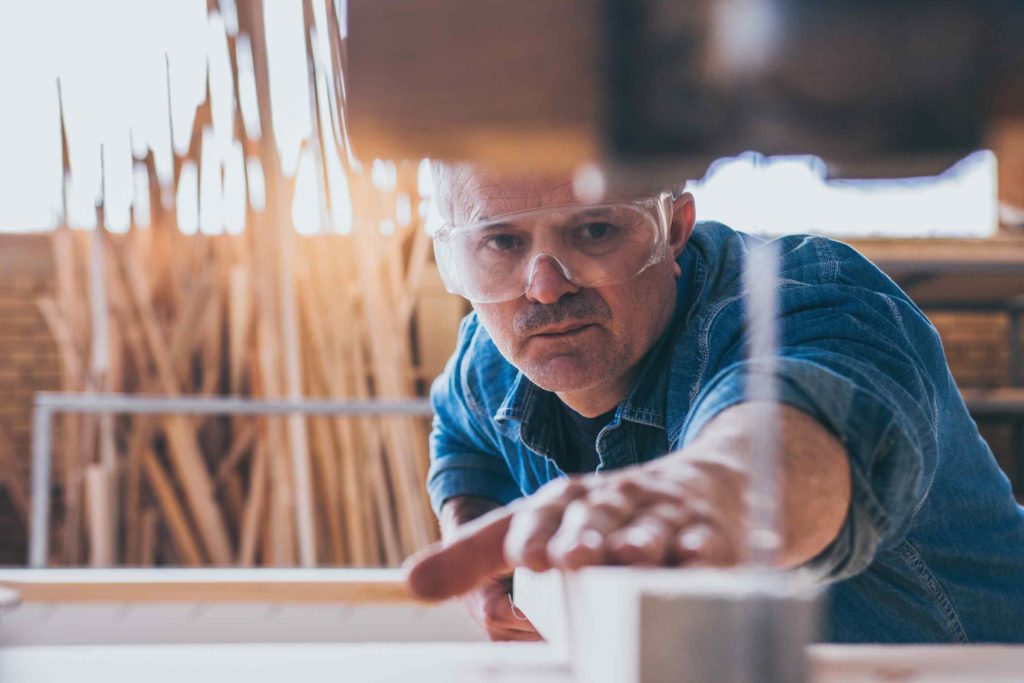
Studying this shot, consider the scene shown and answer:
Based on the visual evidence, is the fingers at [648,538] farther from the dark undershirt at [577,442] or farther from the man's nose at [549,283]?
the dark undershirt at [577,442]

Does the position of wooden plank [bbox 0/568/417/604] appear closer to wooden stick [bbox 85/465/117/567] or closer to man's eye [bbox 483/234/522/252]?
man's eye [bbox 483/234/522/252]

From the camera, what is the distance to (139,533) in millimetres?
3943

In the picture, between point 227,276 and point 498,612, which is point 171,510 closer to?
point 227,276

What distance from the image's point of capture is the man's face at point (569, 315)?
3.54 feet

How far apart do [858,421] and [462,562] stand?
14.7 inches

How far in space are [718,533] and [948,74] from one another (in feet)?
0.80

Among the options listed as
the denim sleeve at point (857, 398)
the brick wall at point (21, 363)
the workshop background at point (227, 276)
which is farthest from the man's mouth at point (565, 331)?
the brick wall at point (21, 363)

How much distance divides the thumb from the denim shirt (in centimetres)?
29

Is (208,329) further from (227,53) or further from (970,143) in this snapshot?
(970,143)

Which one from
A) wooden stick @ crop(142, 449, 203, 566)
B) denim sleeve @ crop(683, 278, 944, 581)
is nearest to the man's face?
denim sleeve @ crop(683, 278, 944, 581)

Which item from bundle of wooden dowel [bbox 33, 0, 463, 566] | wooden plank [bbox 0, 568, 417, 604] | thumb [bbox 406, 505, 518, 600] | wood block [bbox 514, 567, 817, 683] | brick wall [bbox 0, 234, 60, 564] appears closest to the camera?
wood block [bbox 514, 567, 817, 683]

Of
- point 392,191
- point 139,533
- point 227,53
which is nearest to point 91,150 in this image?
point 227,53

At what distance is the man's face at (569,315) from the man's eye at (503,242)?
0.03 meters

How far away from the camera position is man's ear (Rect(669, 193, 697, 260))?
121cm
